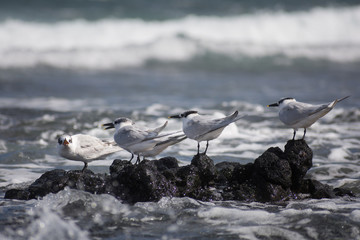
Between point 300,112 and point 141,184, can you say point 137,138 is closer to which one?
point 141,184

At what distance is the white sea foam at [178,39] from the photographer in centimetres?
2041

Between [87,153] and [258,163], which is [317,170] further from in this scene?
[87,153]

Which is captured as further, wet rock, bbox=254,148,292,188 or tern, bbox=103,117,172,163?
tern, bbox=103,117,172,163

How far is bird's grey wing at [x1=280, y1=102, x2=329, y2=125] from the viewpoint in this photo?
6.34 metres

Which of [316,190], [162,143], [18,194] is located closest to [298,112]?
[316,190]

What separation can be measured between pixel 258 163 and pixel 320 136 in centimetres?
411

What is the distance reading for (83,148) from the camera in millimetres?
6773

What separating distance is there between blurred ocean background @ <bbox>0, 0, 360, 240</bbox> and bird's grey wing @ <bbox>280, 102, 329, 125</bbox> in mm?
1023

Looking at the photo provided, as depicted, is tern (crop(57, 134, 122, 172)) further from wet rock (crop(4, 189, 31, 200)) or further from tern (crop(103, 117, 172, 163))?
wet rock (crop(4, 189, 31, 200))

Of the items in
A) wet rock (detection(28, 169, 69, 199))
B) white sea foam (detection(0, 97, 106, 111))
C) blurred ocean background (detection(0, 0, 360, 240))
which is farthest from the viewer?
white sea foam (detection(0, 97, 106, 111))

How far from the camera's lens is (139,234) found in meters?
5.02

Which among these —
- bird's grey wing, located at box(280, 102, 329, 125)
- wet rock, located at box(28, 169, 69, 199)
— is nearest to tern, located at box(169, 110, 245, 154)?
bird's grey wing, located at box(280, 102, 329, 125)

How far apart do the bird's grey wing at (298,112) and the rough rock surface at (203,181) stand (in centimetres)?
29

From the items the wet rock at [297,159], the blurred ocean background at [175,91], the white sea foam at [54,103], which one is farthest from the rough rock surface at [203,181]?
the white sea foam at [54,103]
